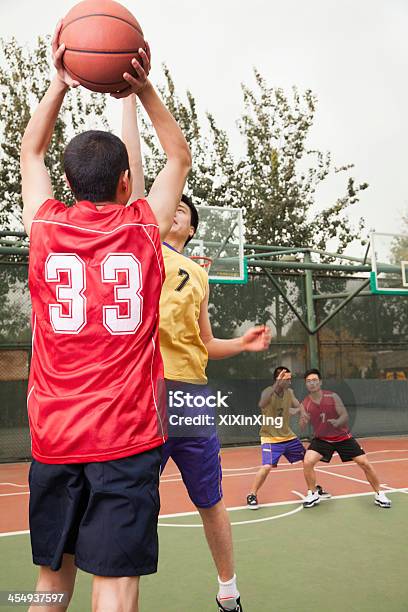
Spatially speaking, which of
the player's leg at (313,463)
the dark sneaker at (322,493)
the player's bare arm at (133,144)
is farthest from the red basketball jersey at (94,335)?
the dark sneaker at (322,493)

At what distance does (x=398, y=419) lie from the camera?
12.5 m

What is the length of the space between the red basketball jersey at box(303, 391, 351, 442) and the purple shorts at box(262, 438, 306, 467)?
0.24 meters

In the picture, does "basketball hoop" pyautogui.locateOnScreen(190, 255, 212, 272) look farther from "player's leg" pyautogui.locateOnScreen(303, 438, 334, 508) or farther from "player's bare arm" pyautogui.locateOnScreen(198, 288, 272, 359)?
"player's leg" pyautogui.locateOnScreen(303, 438, 334, 508)

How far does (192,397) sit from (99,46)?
1.52m

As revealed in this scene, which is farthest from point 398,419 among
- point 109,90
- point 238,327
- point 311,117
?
point 109,90

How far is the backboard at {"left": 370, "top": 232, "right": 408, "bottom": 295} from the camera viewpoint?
11.2m

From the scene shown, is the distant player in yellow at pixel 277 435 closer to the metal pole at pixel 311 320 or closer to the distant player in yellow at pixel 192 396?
the distant player in yellow at pixel 192 396

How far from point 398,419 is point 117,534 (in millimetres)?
11799

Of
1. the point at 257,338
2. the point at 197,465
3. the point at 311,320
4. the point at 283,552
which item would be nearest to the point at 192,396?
the point at 197,465

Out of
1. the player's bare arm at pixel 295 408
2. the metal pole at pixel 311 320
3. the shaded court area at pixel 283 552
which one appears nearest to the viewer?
the shaded court area at pixel 283 552

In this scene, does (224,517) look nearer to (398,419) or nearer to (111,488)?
(111,488)

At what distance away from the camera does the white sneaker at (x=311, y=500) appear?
580cm

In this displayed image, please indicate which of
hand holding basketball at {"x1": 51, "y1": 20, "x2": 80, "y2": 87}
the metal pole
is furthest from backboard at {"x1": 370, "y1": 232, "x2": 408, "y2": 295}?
hand holding basketball at {"x1": 51, "y1": 20, "x2": 80, "y2": 87}

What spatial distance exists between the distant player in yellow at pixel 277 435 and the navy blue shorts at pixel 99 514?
4.39m
